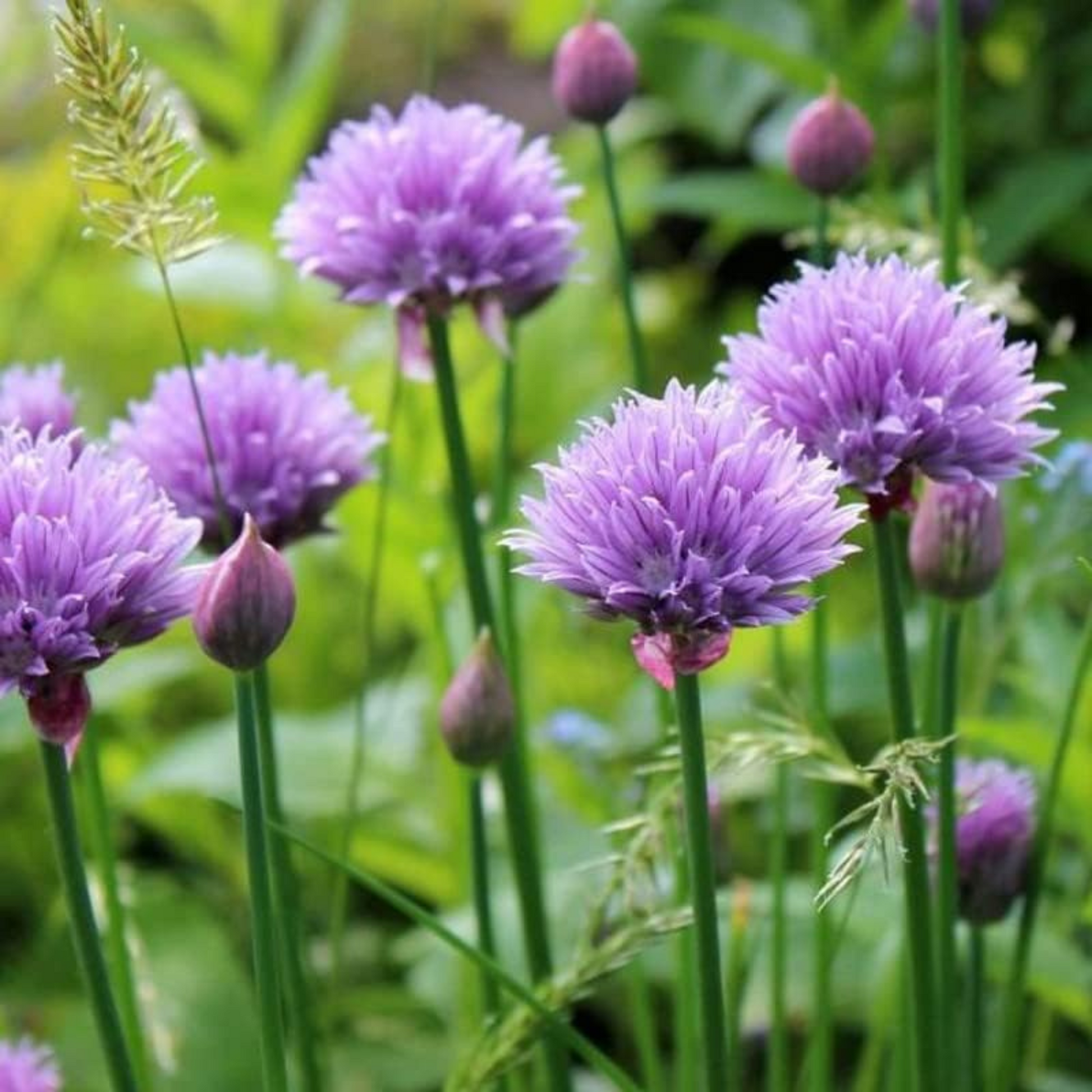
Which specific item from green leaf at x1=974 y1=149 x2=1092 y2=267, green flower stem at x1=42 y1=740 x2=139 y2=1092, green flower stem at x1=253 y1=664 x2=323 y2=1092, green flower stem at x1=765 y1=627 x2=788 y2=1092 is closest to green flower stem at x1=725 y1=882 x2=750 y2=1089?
green flower stem at x1=765 y1=627 x2=788 y2=1092

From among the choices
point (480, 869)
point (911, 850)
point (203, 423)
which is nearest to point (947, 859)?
point (911, 850)

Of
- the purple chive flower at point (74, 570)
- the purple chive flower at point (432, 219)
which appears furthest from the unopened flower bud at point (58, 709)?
the purple chive flower at point (432, 219)

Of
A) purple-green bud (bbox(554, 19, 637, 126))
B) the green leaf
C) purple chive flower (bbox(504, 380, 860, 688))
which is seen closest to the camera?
purple chive flower (bbox(504, 380, 860, 688))

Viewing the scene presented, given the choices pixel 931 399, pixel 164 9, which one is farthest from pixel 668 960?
pixel 164 9

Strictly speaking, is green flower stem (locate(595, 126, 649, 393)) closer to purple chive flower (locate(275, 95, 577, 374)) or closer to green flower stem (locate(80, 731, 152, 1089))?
purple chive flower (locate(275, 95, 577, 374))

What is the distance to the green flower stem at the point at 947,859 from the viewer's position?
2.06 feet

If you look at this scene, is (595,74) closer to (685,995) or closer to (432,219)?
(432,219)

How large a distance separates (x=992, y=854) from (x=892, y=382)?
23 centimetres

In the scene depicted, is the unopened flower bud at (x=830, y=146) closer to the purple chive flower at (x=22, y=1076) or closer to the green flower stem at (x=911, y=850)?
the green flower stem at (x=911, y=850)

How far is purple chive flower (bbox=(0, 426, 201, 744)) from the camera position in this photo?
19.1 inches

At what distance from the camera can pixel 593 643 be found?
5.21 ft

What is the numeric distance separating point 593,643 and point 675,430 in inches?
44.5

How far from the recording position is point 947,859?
25.0 inches

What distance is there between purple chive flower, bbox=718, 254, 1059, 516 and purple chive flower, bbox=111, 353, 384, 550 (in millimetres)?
198
